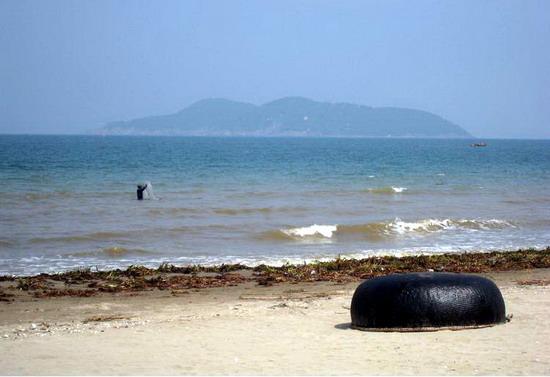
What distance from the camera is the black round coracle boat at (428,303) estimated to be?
10.2 m

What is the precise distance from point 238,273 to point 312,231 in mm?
8057

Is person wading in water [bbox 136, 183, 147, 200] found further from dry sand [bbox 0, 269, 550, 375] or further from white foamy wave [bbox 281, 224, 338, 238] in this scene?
dry sand [bbox 0, 269, 550, 375]

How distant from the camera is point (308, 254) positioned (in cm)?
2052

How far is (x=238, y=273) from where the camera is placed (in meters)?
16.8

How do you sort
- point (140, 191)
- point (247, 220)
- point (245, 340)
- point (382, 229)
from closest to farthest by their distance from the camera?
point (245, 340) < point (382, 229) < point (247, 220) < point (140, 191)

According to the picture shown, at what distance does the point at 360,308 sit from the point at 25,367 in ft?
13.6

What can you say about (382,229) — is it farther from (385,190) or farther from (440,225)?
(385,190)

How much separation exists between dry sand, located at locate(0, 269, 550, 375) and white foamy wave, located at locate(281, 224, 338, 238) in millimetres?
10480

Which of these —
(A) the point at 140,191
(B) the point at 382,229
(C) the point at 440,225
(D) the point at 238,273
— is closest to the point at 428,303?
(D) the point at 238,273

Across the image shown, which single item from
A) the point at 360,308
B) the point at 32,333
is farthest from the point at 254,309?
the point at 32,333

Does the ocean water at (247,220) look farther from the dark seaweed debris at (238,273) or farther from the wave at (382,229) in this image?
the dark seaweed debris at (238,273)

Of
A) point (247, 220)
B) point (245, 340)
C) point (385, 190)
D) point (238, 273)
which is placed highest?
point (385, 190)

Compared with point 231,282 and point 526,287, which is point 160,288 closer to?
point 231,282

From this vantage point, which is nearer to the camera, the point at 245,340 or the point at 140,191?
the point at 245,340
